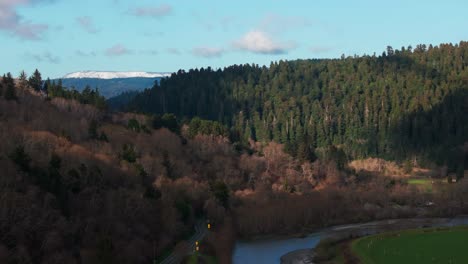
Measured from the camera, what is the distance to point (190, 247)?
6131cm

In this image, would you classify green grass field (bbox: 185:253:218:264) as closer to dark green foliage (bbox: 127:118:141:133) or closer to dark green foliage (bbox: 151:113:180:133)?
dark green foliage (bbox: 127:118:141:133)

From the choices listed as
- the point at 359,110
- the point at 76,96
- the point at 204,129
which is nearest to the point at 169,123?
the point at 204,129

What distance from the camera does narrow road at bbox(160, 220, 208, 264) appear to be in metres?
54.2

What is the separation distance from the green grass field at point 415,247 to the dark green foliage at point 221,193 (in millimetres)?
20754

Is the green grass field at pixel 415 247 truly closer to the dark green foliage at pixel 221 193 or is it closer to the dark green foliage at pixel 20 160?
the dark green foliage at pixel 221 193

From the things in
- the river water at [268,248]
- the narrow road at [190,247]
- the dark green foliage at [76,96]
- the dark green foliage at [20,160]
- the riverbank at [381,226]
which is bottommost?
the riverbank at [381,226]

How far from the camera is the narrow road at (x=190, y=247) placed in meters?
54.2

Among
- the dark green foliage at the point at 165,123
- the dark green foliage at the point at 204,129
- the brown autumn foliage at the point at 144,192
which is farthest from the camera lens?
the dark green foliage at the point at 204,129

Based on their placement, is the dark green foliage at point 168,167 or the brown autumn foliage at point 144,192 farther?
the dark green foliage at point 168,167

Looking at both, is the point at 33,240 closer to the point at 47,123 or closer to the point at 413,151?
the point at 47,123

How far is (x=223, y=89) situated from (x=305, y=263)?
13978cm

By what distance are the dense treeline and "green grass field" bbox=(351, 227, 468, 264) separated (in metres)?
62.3

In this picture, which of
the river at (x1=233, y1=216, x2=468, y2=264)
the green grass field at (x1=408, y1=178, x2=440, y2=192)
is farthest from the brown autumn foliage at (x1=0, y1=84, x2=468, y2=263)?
the green grass field at (x1=408, y1=178, x2=440, y2=192)

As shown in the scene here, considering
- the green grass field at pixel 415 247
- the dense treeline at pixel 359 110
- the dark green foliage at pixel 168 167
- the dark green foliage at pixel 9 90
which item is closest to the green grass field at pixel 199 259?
the green grass field at pixel 415 247
